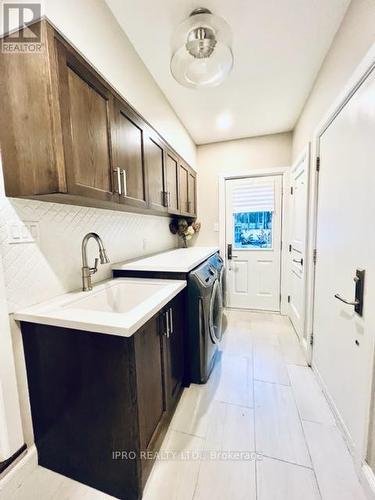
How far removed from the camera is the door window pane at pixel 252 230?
3227 millimetres

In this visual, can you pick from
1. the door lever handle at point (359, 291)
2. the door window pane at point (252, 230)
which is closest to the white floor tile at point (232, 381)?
the door lever handle at point (359, 291)

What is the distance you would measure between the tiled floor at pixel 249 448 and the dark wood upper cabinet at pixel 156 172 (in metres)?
1.58

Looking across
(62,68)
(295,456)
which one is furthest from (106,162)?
(295,456)

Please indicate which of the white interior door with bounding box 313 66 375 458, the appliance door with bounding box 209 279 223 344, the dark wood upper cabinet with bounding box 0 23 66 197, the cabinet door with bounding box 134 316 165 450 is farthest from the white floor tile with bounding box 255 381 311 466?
the dark wood upper cabinet with bounding box 0 23 66 197

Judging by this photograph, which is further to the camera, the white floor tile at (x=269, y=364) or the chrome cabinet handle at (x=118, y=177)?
the white floor tile at (x=269, y=364)

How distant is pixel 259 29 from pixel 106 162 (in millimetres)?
1399

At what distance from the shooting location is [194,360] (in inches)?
68.4

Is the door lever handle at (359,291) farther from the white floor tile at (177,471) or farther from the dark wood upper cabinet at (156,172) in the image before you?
the dark wood upper cabinet at (156,172)

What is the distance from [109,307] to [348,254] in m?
1.56

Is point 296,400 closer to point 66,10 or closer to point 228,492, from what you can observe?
point 228,492

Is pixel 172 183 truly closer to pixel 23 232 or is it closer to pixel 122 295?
pixel 122 295

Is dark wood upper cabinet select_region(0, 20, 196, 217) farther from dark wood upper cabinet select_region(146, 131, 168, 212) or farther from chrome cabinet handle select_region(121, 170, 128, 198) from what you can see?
dark wood upper cabinet select_region(146, 131, 168, 212)

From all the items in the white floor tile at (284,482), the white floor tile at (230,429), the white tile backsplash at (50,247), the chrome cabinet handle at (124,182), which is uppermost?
the chrome cabinet handle at (124,182)

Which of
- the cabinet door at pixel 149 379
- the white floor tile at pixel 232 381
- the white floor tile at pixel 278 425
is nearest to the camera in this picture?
the cabinet door at pixel 149 379
